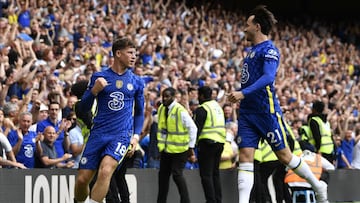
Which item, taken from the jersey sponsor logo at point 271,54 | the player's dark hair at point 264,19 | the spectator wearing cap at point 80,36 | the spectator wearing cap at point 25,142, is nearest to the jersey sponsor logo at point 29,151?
the spectator wearing cap at point 25,142

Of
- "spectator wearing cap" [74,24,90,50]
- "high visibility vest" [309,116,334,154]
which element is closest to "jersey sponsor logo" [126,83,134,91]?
"high visibility vest" [309,116,334,154]

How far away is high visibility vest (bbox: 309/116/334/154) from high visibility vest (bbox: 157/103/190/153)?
10.3ft

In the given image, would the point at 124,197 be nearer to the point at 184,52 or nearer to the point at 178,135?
the point at 178,135

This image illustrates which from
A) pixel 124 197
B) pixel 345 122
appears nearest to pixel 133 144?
pixel 124 197

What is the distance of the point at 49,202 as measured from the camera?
44.4ft

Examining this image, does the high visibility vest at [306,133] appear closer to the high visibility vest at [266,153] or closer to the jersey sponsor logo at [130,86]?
the high visibility vest at [266,153]

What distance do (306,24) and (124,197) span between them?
88.2ft

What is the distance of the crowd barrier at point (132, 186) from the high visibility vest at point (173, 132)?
110cm

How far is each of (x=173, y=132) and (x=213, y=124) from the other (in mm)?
754

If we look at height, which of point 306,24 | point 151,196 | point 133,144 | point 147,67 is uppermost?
point 306,24

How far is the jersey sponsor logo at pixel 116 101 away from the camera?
10188mm

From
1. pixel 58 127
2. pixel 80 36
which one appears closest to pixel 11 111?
pixel 58 127

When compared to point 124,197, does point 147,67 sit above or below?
above

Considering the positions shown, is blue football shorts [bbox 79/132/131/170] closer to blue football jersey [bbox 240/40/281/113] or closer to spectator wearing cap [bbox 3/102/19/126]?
blue football jersey [bbox 240/40/281/113]
